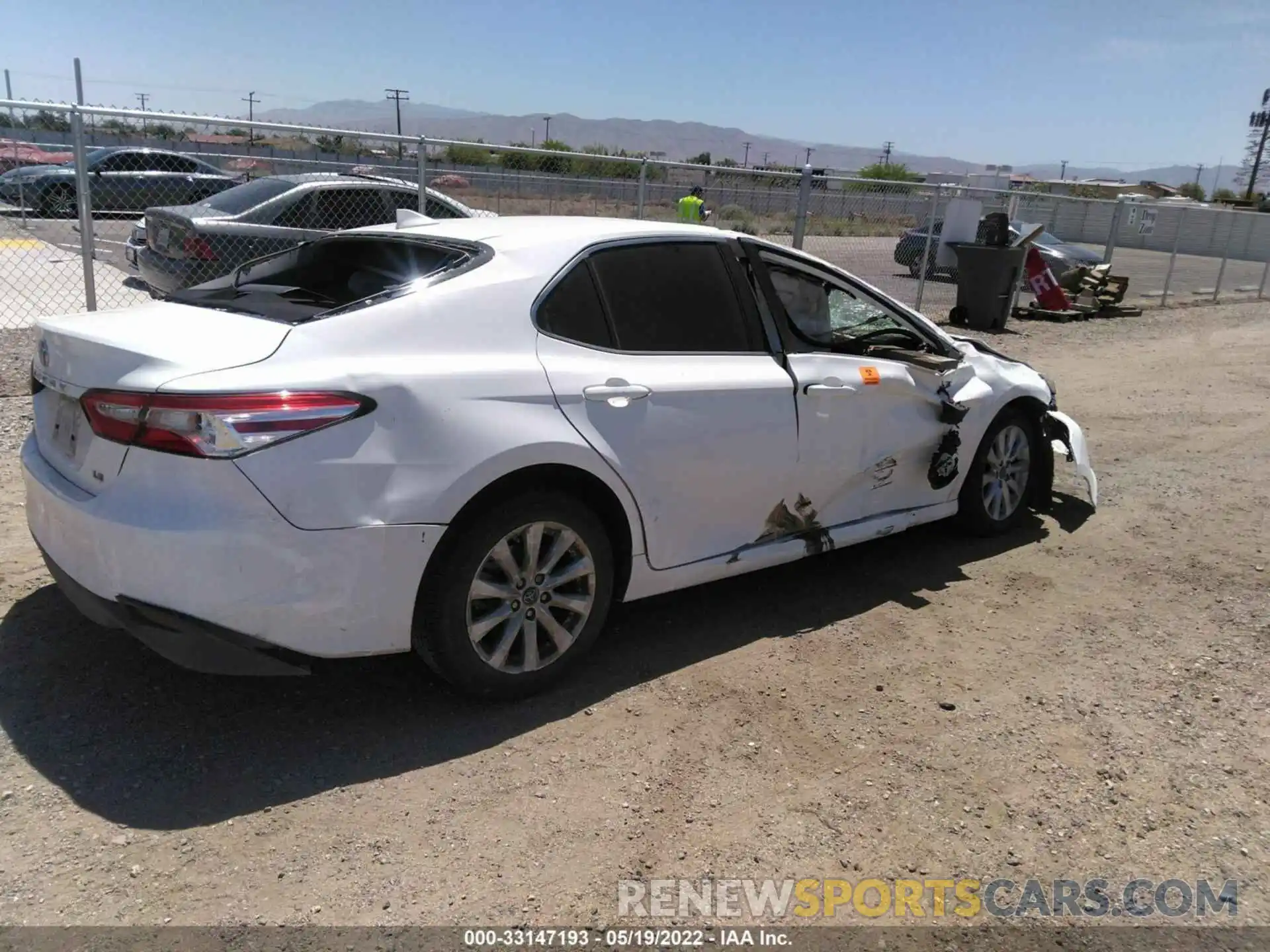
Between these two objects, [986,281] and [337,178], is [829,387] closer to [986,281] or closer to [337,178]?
[337,178]

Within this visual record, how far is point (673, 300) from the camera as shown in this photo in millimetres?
4039

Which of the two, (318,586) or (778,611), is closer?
(318,586)

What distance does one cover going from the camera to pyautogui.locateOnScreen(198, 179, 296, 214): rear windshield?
32.4 ft

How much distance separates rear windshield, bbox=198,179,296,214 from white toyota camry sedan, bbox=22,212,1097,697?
6384mm

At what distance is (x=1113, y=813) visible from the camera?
10.5ft

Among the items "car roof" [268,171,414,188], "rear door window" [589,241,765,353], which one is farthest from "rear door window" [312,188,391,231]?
"rear door window" [589,241,765,353]

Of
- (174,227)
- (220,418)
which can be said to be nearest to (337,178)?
(174,227)

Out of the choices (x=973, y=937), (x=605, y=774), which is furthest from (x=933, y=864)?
(x=605, y=774)

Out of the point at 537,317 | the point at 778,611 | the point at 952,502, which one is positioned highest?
the point at 537,317

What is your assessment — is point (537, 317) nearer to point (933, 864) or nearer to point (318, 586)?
point (318, 586)

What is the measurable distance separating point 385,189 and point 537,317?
24.3 feet

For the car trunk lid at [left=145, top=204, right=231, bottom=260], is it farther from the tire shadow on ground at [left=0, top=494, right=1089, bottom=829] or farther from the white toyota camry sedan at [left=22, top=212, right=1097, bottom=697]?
the tire shadow on ground at [left=0, top=494, right=1089, bottom=829]

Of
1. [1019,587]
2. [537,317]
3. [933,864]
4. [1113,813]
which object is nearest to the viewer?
[933,864]

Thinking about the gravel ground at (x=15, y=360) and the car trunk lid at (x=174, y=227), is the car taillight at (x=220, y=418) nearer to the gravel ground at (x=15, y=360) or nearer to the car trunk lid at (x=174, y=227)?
the gravel ground at (x=15, y=360)
